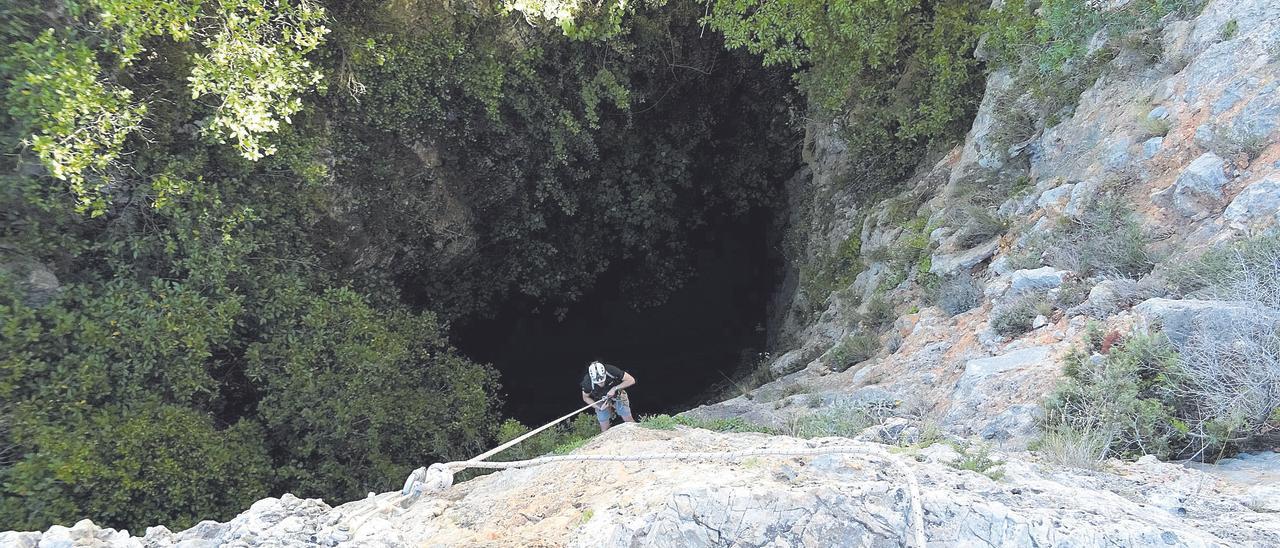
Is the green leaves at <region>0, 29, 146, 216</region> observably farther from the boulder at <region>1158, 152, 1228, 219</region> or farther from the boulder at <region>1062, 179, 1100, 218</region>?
the boulder at <region>1158, 152, 1228, 219</region>

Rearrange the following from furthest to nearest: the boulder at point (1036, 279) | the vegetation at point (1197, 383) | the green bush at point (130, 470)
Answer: the green bush at point (130, 470), the boulder at point (1036, 279), the vegetation at point (1197, 383)

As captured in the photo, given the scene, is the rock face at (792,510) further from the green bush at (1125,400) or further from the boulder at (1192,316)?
the boulder at (1192,316)

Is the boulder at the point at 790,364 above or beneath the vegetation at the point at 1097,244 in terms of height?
beneath

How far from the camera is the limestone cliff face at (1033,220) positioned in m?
4.77

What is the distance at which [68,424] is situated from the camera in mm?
6113

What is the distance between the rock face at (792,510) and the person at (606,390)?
257cm

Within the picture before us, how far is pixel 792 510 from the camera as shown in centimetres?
329

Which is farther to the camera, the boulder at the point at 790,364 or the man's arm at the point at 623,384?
the boulder at the point at 790,364

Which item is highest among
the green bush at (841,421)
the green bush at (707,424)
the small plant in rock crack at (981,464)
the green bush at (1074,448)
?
the green bush at (707,424)

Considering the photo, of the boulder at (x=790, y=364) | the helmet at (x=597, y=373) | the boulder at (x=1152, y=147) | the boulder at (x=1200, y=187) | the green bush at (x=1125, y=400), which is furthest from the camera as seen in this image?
the boulder at (x=790, y=364)

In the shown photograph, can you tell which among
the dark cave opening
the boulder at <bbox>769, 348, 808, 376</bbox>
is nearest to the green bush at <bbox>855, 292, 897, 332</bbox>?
the boulder at <bbox>769, 348, 808, 376</bbox>

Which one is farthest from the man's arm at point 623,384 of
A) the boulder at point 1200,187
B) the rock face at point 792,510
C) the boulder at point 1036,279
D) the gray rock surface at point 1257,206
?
the gray rock surface at point 1257,206

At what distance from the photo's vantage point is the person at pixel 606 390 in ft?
23.0

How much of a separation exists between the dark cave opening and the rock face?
874 centimetres
